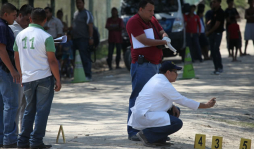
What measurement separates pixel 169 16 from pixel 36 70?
933 cm

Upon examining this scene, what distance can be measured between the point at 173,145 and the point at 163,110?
19.1 inches

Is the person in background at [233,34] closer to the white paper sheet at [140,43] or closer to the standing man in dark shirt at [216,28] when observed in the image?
the standing man in dark shirt at [216,28]

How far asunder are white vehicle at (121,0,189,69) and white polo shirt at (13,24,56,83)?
28.6 feet

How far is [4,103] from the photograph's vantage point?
17.0 ft

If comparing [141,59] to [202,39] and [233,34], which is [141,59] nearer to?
[233,34]

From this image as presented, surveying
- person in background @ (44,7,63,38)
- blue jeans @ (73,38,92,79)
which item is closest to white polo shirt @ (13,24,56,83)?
person in background @ (44,7,63,38)

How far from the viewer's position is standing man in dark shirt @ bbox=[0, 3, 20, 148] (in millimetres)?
5086

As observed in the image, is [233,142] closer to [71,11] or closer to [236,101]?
[236,101]

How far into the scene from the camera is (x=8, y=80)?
517cm

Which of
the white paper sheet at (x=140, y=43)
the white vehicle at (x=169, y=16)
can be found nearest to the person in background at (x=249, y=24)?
the white vehicle at (x=169, y=16)

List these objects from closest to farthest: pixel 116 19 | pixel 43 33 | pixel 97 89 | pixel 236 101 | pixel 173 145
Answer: pixel 43 33
pixel 173 145
pixel 236 101
pixel 97 89
pixel 116 19

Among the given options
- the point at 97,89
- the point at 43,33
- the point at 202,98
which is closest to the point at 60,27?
the point at 97,89

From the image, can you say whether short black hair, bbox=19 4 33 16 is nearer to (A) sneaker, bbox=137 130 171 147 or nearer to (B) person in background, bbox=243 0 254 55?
(A) sneaker, bbox=137 130 171 147

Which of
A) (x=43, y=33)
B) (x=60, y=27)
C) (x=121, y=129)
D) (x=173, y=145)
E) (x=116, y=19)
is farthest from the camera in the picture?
(x=116, y=19)
